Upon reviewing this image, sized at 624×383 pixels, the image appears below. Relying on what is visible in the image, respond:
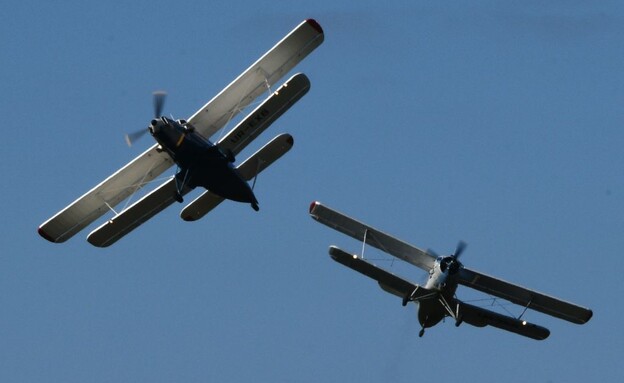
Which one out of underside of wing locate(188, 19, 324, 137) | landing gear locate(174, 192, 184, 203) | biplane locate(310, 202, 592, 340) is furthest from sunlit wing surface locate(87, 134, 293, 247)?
biplane locate(310, 202, 592, 340)

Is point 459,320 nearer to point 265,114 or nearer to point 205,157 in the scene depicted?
point 265,114

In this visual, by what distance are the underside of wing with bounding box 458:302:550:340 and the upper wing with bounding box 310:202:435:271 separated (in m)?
2.66

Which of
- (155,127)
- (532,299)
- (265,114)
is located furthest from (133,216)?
(532,299)

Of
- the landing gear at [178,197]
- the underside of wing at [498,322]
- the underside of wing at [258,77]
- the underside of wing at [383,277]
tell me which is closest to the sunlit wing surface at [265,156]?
the underside of wing at [258,77]

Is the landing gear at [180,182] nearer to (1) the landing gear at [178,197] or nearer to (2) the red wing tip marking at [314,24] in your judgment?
(1) the landing gear at [178,197]

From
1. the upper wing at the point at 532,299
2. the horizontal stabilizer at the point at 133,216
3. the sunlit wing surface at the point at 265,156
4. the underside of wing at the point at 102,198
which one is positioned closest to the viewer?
the sunlit wing surface at the point at 265,156

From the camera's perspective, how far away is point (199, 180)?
2189 inches

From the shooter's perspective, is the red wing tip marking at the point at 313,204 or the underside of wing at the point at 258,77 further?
the red wing tip marking at the point at 313,204

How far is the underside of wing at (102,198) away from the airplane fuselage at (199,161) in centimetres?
301

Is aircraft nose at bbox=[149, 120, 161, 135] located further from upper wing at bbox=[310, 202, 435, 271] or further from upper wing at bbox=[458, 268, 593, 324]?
upper wing at bbox=[458, 268, 593, 324]

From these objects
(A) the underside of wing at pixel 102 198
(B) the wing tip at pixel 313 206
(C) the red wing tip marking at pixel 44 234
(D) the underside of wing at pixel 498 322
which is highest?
(D) the underside of wing at pixel 498 322

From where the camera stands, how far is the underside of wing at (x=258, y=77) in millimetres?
55531

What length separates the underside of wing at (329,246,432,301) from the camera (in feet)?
178

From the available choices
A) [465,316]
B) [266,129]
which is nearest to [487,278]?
[465,316]
